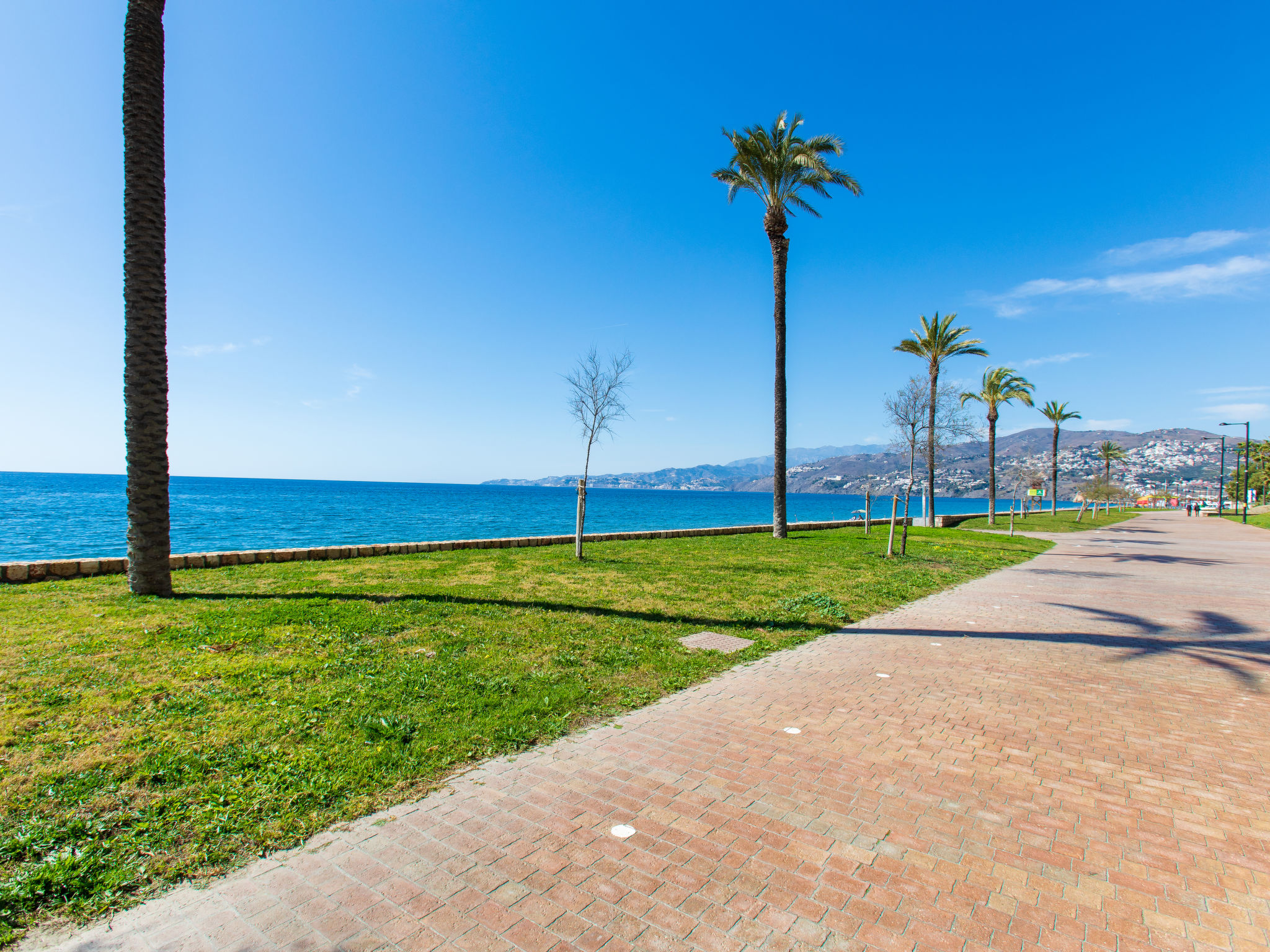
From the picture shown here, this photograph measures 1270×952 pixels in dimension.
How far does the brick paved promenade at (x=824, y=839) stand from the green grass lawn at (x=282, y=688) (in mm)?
355

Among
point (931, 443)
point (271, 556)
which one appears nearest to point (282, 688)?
point (271, 556)

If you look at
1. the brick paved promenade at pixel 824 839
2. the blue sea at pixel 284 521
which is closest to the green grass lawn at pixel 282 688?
the brick paved promenade at pixel 824 839

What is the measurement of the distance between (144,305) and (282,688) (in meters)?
6.83

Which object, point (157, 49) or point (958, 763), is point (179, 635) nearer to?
point (958, 763)

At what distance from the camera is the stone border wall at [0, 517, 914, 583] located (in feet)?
31.5

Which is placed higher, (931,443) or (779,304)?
(779,304)

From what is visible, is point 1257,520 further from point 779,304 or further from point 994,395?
point 779,304

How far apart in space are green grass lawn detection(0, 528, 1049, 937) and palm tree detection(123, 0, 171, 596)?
3.05ft

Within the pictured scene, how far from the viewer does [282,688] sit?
5.20 meters

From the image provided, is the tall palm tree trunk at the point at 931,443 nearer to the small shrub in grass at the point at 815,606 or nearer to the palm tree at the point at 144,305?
the small shrub in grass at the point at 815,606

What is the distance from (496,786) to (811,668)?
13.0ft

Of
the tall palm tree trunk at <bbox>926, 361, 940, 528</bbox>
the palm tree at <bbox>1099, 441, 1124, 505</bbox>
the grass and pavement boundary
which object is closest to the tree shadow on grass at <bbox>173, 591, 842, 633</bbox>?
the tall palm tree trunk at <bbox>926, 361, 940, 528</bbox>

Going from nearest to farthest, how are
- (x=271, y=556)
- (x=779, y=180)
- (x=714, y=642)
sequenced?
(x=714, y=642)
(x=271, y=556)
(x=779, y=180)

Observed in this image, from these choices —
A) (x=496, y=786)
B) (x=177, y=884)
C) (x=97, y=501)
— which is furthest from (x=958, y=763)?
(x=97, y=501)
